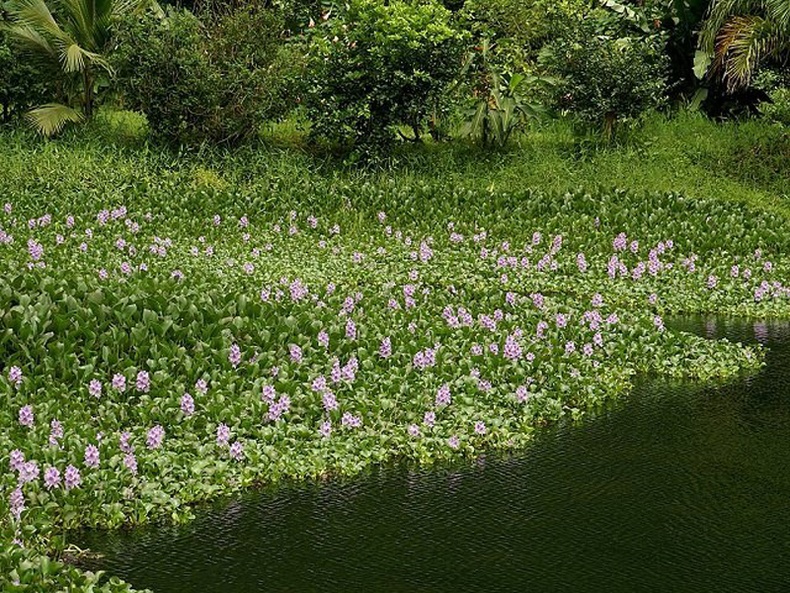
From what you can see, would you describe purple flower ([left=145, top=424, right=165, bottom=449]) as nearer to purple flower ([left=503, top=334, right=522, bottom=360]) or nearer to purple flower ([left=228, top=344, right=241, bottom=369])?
purple flower ([left=228, top=344, right=241, bottom=369])

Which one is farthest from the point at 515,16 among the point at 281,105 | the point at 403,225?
the point at 403,225

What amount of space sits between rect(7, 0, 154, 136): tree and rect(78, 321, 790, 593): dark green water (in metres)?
8.54

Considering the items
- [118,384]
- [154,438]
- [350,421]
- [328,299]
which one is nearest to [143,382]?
A: [118,384]

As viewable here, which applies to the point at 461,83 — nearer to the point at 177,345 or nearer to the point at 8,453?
the point at 177,345

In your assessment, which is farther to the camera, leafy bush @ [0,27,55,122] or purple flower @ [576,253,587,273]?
leafy bush @ [0,27,55,122]

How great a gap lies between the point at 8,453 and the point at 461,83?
32.9 ft

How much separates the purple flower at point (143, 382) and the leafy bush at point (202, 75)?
7313 millimetres

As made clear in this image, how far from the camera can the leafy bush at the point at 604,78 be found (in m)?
14.1

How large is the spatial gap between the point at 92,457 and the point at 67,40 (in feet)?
30.4

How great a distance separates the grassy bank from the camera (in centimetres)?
591

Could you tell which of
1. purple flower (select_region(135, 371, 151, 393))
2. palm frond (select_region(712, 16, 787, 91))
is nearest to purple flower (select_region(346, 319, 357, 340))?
purple flower (select_region(135, 371, 151, 393))

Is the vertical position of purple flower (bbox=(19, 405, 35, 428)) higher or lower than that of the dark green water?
higher

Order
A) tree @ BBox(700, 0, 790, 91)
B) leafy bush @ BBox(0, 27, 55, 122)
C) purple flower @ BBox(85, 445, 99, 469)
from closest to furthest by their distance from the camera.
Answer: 1. purple flower @ BBox(85, 445, 99, 469)
2. tree @ BBox(700, 0, 790, 91)
3. leafy bush @ BBox(0, 27, 55, 122)

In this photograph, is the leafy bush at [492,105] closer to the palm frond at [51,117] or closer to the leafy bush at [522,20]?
the leafy bush at [522,20]
